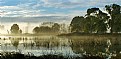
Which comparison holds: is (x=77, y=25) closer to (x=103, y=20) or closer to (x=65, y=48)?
(x=103, y=20)

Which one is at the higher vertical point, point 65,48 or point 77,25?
point 65,48

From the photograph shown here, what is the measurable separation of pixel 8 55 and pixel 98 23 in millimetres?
63526

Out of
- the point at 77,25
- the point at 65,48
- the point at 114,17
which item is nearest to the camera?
the point at 65,48

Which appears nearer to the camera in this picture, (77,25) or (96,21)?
(96,21)

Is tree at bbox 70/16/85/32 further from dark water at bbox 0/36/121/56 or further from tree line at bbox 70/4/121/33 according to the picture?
dark water at bbox 0/36/121/56

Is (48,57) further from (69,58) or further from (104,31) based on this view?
(104,31)

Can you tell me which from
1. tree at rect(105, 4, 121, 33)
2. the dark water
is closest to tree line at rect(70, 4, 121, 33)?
tree at rect(105, 4, 121, 33)

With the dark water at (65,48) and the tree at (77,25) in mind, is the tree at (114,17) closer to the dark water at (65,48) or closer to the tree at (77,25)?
the tree at (77,25)

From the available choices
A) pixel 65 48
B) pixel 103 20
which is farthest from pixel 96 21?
pixel 65 48

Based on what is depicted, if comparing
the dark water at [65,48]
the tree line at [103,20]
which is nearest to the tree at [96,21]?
the tree line at [103,20]

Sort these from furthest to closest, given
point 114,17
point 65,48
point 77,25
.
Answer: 1. point 77,25
2. point 114,17
3. point 65,48

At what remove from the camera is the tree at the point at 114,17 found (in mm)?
77250

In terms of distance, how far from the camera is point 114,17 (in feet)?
258

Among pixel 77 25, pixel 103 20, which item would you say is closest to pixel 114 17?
pixel 103 20
